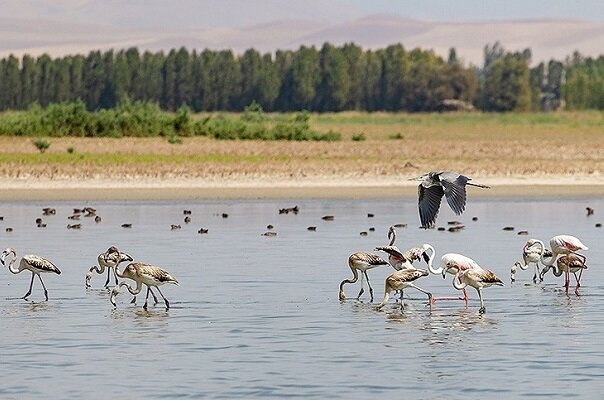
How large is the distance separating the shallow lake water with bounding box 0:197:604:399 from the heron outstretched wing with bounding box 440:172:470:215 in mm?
1110

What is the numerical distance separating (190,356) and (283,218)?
55.1ft

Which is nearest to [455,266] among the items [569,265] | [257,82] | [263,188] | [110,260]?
[569,265]

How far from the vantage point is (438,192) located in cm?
1720

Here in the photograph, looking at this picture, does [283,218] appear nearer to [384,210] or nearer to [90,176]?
[384,210]

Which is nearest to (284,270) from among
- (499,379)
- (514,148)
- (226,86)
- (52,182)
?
(499,379)

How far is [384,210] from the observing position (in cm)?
3241

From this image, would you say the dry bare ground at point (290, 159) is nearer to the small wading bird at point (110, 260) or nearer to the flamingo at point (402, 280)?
the small wading bird at point (110, 260)

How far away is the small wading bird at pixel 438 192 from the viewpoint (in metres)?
16.4

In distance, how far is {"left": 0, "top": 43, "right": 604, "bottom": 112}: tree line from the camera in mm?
135750

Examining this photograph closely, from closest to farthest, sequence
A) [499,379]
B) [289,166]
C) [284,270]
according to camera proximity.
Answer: [499,379]
[284,270]
[289,166]

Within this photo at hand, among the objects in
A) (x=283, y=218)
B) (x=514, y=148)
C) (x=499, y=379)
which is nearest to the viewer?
(x=499, y=379)

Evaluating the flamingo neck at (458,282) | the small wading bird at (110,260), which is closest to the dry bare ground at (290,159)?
the small wading bird at (110,260)

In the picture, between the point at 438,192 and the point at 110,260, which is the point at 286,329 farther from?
the point at 110,260

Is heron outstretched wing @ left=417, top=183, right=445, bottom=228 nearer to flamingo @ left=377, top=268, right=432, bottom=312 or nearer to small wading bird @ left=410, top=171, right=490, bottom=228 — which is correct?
small wading bird @ left=410, top=171, right=490, bottom=228
